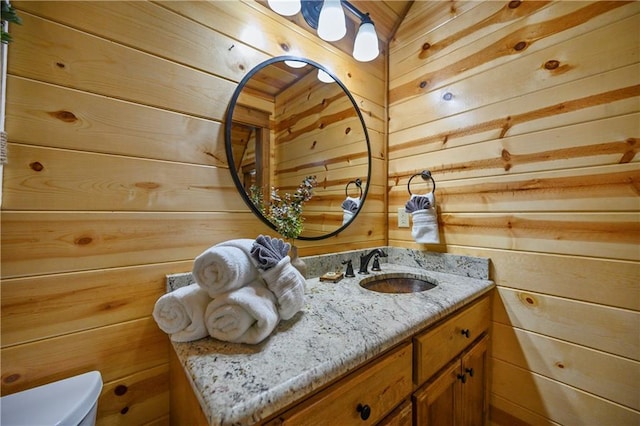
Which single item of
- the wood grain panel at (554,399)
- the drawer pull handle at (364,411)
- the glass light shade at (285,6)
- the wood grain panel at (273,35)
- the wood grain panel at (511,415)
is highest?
the glass light shade at (285,6)

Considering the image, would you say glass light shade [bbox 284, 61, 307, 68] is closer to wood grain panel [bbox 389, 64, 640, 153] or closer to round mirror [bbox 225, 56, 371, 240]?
round mirror [bbox 225, 56, 371, 240]

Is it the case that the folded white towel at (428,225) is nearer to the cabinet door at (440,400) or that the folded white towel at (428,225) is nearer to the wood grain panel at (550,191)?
the wood grain panel at (550,191)

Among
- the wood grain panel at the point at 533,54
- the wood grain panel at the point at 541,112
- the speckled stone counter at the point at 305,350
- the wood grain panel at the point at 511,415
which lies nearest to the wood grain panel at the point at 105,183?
the speckled stone counter at the point at 305,350

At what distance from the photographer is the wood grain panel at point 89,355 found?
621 mm

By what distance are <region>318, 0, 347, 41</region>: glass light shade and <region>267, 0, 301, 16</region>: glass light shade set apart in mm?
129

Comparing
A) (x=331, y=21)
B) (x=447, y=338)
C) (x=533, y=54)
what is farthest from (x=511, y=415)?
(x=331, y=21)

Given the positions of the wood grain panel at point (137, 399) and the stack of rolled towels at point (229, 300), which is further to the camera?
the wood grain panel at point (137, 399)

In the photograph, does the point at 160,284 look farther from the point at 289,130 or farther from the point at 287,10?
the point at 287,10

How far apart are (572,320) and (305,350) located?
40.1 inches

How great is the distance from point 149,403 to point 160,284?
36 cm

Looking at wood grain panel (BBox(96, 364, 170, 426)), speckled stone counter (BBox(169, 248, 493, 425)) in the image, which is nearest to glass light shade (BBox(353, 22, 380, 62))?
speckled stone counter (BBox(169, 248, 493, 425))

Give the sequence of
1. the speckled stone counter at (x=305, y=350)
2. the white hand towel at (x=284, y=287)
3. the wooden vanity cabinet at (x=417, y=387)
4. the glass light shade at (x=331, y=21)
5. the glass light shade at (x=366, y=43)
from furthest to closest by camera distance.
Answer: the glass light shade at (x=366, y=43)
the glass light shade at (x=331, y=21)
the white hand towel at (x=284, y=287)
the wooden vanity cabinet at (x=417, y=387)
the speckled stone counter at (x=305, y=350)

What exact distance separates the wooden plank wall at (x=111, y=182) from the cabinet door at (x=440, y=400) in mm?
790

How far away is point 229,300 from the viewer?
0.59 meters
